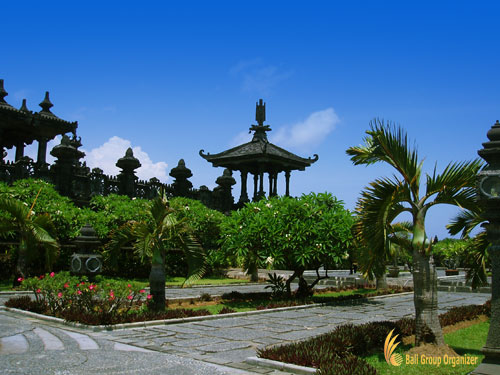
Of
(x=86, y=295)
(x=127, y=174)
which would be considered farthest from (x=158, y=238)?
(x=127, y=174)

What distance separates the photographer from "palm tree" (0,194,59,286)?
51.4ft

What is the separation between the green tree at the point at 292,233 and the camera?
15109mm

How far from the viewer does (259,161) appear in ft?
107

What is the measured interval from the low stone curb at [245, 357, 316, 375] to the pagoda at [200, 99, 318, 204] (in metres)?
25.8

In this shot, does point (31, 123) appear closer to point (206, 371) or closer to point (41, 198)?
point (41, 198)

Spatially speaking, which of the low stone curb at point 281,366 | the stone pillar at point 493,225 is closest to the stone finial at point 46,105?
the low stone curb at point 281,366

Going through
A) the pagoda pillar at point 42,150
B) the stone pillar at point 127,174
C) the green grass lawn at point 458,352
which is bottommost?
the green grass lawn at point 458,352

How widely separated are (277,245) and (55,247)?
7.44m

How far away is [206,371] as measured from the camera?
658 cm

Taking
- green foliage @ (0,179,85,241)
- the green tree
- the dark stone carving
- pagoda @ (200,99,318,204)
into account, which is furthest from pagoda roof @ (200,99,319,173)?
the green tree

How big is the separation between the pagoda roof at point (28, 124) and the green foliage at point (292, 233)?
1475cm

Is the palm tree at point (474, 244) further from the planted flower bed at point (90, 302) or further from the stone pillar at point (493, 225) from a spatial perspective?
the planted flower bed at point (90, 302)

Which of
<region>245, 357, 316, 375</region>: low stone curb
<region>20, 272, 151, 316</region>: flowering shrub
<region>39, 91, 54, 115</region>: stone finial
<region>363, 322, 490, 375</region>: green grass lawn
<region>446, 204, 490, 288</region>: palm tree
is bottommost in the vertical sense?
<region>363, 322, 490, 375</region>: green grass lawn

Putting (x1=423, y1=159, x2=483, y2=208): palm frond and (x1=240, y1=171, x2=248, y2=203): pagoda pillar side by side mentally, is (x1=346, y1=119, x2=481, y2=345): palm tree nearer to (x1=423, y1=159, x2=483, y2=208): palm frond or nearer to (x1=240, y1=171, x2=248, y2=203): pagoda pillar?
(x1=423, y1=159, x2=483, y2=208): palm frond
